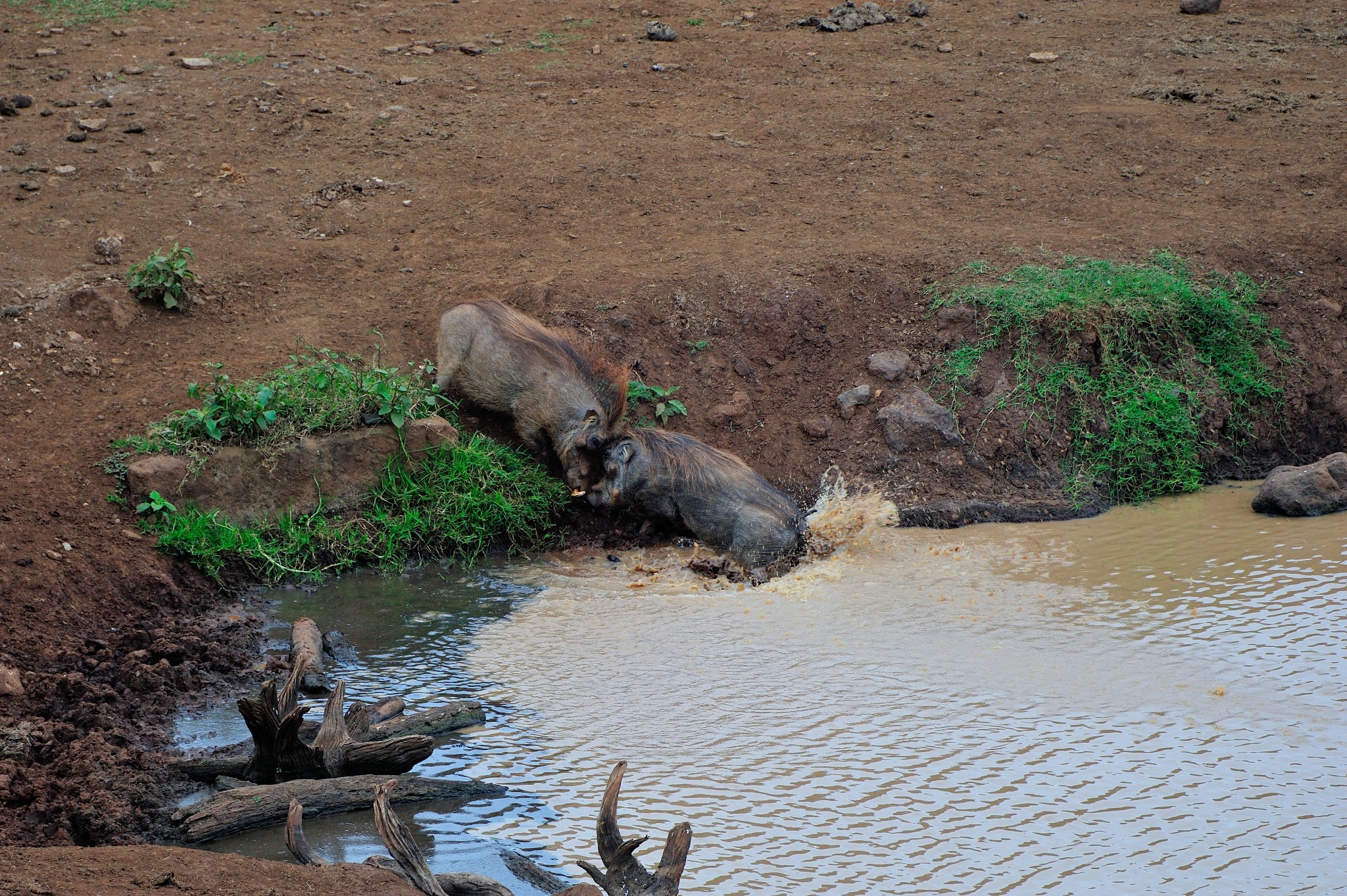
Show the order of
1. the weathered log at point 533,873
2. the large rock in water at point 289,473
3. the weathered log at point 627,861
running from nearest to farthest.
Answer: the weathered log at point 627,861, the weathered log at point 533,873, the large rock in water at point 289,473

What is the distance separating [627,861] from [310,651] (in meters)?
1.87

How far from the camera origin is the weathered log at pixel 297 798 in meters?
3.34

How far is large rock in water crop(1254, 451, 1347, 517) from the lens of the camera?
5.70 metres

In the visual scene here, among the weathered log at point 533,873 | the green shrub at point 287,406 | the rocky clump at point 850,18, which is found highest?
the rocky clump at point 850,18

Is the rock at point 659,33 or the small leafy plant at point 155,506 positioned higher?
the rock at point 659,33

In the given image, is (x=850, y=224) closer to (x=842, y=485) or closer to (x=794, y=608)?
(x=842, y=485)

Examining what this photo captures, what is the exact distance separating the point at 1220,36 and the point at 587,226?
21.8 ft

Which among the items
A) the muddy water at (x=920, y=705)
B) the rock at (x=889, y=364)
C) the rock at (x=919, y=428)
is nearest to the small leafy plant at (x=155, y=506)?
the muddy water at (x=920, y=705)

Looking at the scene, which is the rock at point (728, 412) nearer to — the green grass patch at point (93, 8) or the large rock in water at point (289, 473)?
the large rock in water at point (289, 473)

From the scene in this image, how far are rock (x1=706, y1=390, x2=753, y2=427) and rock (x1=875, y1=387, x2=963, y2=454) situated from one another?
0.76 meters

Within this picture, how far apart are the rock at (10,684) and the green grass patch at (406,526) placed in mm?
1214

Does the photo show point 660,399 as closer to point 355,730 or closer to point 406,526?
point 406,526

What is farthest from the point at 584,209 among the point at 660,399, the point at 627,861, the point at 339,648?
the point at 627,861

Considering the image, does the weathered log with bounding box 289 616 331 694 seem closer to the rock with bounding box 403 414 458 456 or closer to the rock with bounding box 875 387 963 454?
the rock with bounding box 403 414 458 456
